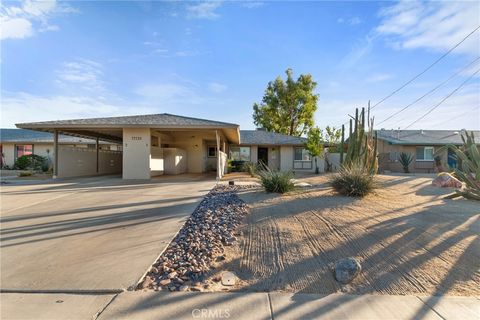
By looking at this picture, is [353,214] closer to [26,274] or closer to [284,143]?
[26,274]

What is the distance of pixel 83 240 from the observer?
19.3 ft

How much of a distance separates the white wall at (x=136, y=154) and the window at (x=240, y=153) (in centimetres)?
1384

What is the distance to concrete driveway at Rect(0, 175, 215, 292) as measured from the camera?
414 centimetres

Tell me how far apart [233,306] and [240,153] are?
1122 inches

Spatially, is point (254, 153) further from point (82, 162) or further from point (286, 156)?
point (82, 162)

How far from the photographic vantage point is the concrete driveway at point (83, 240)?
4.14 m

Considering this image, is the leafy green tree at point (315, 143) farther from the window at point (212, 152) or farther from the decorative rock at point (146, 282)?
the decorative rock at point (146, 282)

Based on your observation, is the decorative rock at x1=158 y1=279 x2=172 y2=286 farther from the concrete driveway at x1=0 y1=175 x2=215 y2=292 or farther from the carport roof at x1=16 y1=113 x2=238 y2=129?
the carport roof at x1=16 y1=113 x2=238 y2=129

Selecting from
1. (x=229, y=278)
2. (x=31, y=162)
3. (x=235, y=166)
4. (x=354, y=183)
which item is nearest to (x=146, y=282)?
(x=229, y=278)

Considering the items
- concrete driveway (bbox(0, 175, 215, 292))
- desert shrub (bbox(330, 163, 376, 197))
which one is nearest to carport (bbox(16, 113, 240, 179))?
concrete driveway (bbox(0, 175, 215, 292))

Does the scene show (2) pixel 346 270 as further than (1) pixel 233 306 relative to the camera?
Yes

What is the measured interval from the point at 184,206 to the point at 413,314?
23.1 feet

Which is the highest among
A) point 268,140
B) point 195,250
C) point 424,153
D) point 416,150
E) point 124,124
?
point 124,124

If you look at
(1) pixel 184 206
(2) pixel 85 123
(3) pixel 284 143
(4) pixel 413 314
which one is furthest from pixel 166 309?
(3) pixel 284 143
